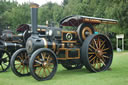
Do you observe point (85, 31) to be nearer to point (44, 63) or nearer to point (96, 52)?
point (96, 52)

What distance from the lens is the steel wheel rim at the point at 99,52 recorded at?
21.7ft

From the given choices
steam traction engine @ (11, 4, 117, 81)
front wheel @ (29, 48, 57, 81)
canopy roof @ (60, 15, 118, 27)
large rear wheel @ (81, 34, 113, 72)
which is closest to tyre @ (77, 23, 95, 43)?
steam traction engine @ (11, 4, 117, 81)

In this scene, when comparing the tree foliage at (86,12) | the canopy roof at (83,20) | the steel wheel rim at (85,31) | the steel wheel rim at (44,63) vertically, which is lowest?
the steel wheel rim at (44,63)

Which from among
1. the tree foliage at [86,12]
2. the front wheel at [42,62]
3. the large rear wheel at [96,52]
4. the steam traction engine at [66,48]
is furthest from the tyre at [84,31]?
the tree foliage at [86,12]

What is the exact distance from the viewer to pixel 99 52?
6.66 metres

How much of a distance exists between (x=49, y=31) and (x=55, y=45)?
559mm

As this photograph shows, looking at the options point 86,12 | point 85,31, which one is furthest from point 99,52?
point 86,12

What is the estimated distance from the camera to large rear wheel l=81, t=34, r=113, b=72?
6.23 meters

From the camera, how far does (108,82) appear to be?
471 cm

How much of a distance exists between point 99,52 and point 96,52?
119mm

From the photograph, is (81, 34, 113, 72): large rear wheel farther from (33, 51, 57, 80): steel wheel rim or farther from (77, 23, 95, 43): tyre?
(33, 51, 57, 80): steel wheel rim

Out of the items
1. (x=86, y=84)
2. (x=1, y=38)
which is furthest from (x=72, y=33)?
(x=1, y=38)

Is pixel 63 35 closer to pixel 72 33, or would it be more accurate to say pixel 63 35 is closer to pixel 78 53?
pixel 72 33

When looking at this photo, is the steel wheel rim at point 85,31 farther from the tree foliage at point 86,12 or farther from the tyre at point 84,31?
the tree foliage at point 86,12
